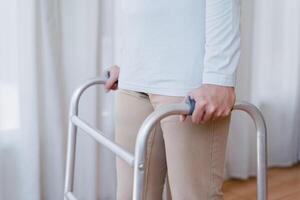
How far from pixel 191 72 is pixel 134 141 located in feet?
0.94

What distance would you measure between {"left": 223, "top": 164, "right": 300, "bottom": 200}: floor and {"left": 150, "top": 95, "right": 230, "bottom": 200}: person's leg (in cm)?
135

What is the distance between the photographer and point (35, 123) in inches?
65.8

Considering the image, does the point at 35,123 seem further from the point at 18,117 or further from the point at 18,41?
the point at 18,41

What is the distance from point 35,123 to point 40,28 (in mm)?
374

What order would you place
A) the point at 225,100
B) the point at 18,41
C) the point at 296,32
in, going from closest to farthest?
1. the point at 225,100
2. the point at 18,41
3. the point at 296,32

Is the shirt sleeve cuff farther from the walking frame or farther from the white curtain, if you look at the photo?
the white curtain

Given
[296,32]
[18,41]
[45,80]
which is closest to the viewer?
[18,41]

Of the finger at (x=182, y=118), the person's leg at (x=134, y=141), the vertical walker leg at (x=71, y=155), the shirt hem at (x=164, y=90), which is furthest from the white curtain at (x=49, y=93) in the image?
the finger at (x=182, y=118)

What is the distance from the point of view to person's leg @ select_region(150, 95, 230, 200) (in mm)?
892

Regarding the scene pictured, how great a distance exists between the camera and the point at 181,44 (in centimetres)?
89

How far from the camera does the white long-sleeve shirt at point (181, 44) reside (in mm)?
836

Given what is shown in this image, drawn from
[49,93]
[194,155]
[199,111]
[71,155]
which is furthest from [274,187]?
[199,111]

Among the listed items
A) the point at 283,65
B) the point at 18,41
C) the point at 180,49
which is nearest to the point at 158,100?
the point at 180,49

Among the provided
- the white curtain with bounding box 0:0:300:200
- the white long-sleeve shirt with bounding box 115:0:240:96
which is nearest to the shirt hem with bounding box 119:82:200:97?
the white long-sleeve shirt with bounding box 115:0:240:96
